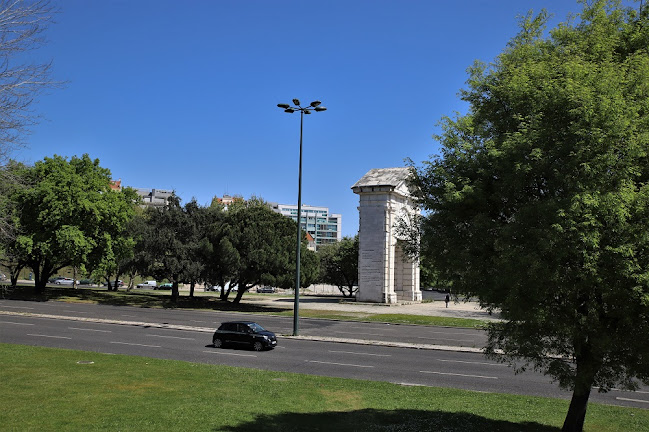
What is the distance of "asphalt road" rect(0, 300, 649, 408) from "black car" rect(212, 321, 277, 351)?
590 mm

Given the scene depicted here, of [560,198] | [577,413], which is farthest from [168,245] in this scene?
[560,198]

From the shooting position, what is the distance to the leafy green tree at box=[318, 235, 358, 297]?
247 ft

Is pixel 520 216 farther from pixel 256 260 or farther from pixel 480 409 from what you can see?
pixel 256 260

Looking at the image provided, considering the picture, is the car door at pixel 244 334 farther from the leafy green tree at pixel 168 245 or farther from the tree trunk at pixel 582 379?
the leafy green tree at pixel 168 245

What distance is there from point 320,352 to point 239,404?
11681 mm

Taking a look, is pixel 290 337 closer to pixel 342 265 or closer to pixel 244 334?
pixel 244 334

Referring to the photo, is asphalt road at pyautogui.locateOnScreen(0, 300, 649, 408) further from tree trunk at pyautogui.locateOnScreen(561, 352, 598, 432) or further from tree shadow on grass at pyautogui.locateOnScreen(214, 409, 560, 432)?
tree trunk at pyautogui.locateOnScreen(561, 352, 598, 432)

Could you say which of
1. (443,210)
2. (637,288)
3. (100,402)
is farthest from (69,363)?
(637,288)

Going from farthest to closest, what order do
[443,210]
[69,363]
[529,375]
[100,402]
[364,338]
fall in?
1. [364,338]
2. [529,375]
3. [69,363]
4. [100,402]
5. [443,210]

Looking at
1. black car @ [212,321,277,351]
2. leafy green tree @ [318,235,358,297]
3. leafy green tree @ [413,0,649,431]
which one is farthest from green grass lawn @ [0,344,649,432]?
leafy green tree @ [318,235,358,297]

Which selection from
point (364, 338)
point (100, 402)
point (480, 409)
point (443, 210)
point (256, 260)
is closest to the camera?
point (443, 210)

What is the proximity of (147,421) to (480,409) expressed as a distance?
8.27 m

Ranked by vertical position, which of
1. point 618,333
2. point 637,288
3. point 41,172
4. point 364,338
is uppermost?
point 41,172

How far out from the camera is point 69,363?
17.2m
